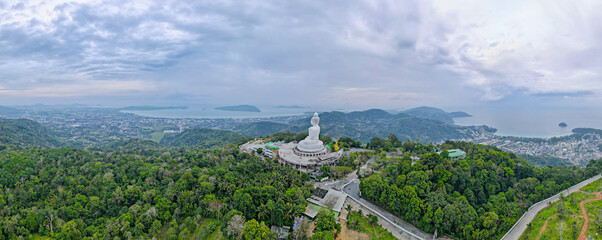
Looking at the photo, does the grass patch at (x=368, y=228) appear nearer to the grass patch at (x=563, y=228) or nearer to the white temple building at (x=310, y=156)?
the white temple building at (x=310, y=156)

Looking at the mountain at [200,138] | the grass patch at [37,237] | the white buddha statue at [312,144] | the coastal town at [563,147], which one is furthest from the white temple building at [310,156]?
the coastal town at [563,147]

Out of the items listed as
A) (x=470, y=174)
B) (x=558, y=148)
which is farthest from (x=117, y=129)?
(x=558, y=148)

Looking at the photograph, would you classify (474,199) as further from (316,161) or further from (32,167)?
(32,167)

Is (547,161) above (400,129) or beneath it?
beneath

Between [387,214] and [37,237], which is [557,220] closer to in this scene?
[387,214]

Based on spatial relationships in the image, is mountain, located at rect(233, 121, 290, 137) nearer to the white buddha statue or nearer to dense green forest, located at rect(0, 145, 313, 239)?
the white buddha statue

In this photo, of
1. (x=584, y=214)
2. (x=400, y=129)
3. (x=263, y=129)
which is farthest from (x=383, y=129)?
(x=584, y=214)

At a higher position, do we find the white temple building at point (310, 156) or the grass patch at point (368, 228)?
the white temple building at point (310, 156)
